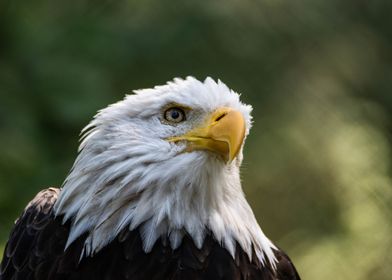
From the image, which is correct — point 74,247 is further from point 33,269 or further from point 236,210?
point 236,210

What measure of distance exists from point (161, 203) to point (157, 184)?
0.07 m

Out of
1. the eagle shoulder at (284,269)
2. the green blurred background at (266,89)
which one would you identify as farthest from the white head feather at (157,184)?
the green blurred background at (266,89)

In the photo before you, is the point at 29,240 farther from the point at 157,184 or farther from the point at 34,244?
the point at 157,184

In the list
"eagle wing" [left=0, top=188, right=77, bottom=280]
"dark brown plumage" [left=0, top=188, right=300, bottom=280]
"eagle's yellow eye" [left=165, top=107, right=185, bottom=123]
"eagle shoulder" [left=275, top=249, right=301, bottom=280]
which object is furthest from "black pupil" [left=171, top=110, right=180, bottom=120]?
"eagle shoulder" [left=275, top=249, right=301, bottom=280]

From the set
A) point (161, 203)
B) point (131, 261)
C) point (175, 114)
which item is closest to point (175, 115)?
point (175, 114)

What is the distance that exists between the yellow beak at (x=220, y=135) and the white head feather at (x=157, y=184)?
3 centimetres

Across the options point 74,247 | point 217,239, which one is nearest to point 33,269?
point 74,247

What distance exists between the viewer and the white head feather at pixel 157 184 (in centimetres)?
307

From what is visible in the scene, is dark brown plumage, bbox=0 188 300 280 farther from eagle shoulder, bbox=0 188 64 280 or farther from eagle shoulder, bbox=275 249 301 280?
eagle shoulder, bbox=275 249 301 280

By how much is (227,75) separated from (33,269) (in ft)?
10.2

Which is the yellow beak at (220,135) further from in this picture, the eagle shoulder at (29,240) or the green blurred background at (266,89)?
the green blurred background at (266,89)

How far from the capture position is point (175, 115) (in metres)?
3.17

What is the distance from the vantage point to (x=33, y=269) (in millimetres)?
3125

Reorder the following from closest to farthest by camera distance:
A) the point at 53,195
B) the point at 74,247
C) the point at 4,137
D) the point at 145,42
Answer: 1. the point at 74,247
2. the point at 53,195
3. the point at 4,137
4. the point at 145,42
